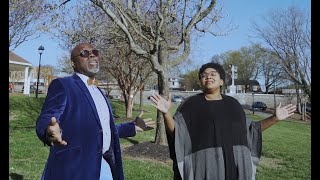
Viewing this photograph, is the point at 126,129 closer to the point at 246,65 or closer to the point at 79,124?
the point at 79,124

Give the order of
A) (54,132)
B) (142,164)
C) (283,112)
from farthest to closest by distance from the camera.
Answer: (142,164) < (283,112) < (54,132)

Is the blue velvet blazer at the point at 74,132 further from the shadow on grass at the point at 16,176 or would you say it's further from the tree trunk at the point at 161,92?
the tree trunk at the point at 161,92

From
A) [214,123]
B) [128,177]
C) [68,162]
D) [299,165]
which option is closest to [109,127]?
[68,162]

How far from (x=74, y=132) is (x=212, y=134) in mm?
1142

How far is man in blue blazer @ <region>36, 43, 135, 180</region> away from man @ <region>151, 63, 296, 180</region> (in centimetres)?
53

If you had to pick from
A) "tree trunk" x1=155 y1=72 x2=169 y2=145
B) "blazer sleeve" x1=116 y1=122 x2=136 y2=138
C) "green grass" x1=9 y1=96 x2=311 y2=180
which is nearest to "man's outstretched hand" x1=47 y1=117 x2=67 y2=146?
"blazer sleeve" x1=116 y1=122 x2=136 y2=138

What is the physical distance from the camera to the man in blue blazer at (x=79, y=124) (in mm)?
2623

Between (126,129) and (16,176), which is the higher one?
(126,129)

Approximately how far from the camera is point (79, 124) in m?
2.68

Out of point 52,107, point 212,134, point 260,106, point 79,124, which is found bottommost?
point 260,106

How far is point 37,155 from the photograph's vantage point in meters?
8.23

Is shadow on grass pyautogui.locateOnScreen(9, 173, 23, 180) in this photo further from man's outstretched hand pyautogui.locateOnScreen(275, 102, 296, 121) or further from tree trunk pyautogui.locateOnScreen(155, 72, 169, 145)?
man's outstretched hand pyautogui.locateOnScreen(275, 102, 296, 121)

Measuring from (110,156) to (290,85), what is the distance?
33.7 meters

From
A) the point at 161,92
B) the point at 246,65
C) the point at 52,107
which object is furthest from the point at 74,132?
the point at 246,65
